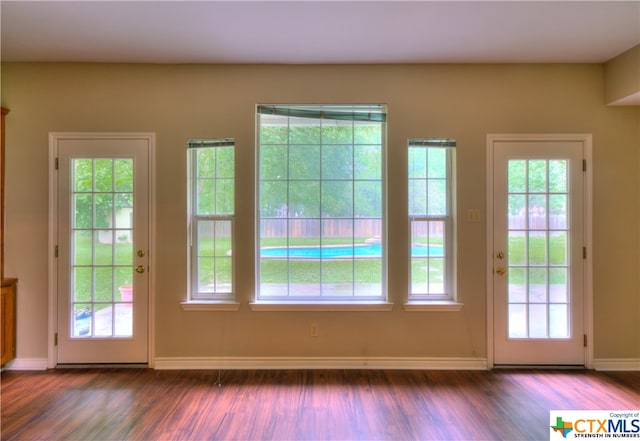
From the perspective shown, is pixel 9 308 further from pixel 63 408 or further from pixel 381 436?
pixel 381 436

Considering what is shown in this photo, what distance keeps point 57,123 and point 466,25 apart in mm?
3443

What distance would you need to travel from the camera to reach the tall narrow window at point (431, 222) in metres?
2.90

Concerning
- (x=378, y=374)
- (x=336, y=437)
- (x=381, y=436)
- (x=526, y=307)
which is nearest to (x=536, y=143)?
(x=526, y=307)

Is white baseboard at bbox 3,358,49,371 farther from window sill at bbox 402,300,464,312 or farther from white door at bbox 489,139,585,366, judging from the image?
white door at bbox 489,139,585,366

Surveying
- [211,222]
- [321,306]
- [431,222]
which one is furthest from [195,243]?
[431,222]

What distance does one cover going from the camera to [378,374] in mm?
2742

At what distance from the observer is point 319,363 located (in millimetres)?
2828

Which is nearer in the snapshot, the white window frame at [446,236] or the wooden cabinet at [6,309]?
the wooden cabinet at [6,309]

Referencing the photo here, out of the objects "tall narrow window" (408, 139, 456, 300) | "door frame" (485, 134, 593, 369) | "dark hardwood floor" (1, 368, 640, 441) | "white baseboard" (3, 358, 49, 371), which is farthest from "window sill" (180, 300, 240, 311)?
"door frame" (485, 134, 593, 369)

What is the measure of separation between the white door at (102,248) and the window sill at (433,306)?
234 centimetres

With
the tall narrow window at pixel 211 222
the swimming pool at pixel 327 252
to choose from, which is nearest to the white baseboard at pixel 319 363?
the tall narrow window at pixel 211 222

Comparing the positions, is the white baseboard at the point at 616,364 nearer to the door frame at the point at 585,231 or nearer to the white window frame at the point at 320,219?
the door frame at the point at 585,231

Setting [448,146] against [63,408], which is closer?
[63,408]

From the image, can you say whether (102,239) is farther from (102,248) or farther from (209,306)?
(209,306)
